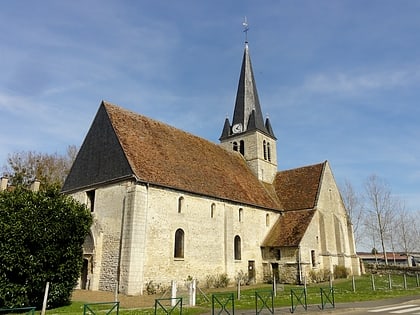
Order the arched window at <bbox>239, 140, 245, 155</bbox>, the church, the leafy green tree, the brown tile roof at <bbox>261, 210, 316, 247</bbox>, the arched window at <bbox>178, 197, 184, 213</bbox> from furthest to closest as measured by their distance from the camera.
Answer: the arched window at <bbox>239, 140, 245, 155</bbox> < the brown tile roof at <bbox>261, 210, 316, 247</bbox> < the arched window at <bbox>178, 197, 184, 213</bbox> < the church < the leafy green tree

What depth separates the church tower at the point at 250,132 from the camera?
111 ft

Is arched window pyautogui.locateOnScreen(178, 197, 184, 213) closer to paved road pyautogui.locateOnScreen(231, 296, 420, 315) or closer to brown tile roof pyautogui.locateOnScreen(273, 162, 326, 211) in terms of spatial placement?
paved road pyautogui.locateOnScreen(231, 296, 420, 315)

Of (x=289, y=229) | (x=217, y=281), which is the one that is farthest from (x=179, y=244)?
(x=289, y=229)

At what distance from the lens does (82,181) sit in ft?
74.4

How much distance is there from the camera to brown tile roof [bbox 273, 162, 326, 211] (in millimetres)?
29766

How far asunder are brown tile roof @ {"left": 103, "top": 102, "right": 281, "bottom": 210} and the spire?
21.1 ft

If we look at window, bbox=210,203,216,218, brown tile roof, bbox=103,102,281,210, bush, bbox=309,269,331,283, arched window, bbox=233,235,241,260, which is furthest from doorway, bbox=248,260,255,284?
window, bbox=210,203,216,218

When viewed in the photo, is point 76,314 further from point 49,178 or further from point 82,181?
point 49,178

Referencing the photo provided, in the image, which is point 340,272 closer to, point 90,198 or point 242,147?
point 242,147

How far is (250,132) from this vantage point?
34.9 meters

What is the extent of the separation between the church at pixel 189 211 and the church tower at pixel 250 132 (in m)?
Result: 0.31

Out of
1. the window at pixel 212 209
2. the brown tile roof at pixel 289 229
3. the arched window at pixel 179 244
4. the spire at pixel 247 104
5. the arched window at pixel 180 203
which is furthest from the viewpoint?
the spire at pixel 247 104

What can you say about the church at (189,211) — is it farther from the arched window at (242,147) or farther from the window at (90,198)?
the arched window at (242,147)

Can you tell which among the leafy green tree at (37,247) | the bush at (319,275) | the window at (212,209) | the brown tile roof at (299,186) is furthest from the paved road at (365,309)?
the brown tile roof at (299,186)
